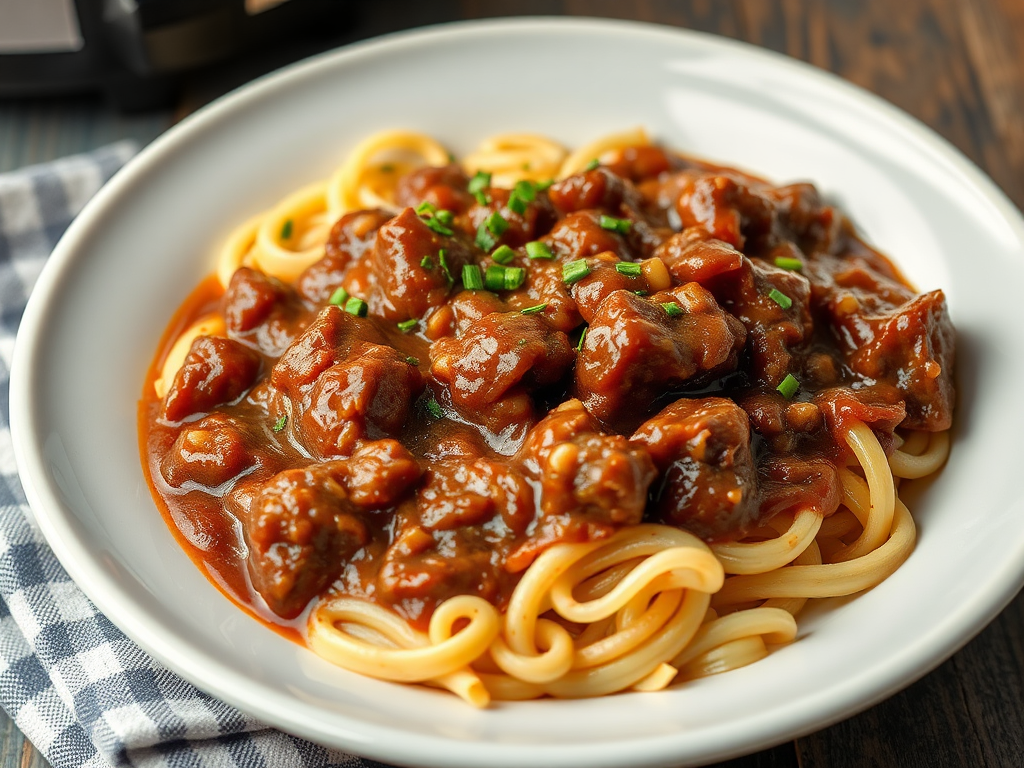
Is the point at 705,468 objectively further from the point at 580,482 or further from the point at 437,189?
the point at 437,189

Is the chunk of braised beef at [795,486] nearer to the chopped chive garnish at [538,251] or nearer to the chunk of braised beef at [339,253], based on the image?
the chopped chive garnish at [538,251]

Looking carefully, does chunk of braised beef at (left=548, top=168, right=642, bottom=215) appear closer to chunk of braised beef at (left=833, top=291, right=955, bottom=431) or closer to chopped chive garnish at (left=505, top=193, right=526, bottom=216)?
chopped chive garnish at (left=505, top=193, right=526, bottom=216)

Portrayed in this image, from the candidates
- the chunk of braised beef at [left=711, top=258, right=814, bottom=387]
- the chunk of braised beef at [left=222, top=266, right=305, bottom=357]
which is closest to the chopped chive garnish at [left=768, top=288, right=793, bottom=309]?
the chunk of braised beef at [left=711, top=258, right=814, bottom=387]

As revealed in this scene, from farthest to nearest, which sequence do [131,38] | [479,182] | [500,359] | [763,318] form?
[131,38], [479,182], [763,318], [500,359]

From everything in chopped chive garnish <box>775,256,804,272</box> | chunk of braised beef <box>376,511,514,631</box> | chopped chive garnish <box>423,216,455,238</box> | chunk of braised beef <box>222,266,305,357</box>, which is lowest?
chunk of braised beef <box>376,511,514,631</box>

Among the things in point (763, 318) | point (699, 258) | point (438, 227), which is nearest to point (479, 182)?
point (438, 227)

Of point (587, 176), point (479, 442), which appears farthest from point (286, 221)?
point (479, 442)
